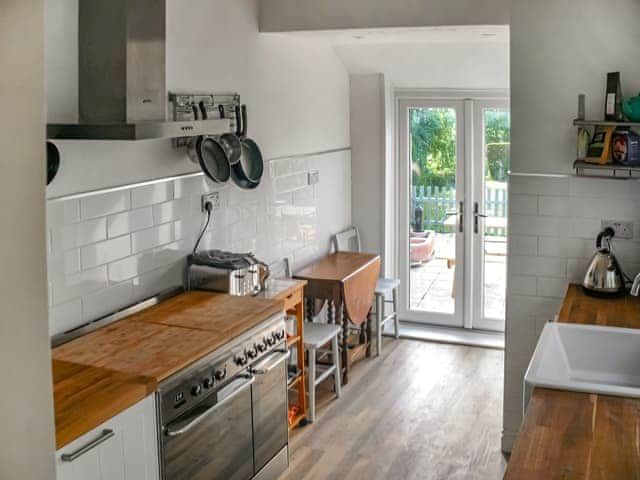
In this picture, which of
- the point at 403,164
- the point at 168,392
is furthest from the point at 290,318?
the point at 403,164

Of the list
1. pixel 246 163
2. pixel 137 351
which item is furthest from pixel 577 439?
pixel 246 163

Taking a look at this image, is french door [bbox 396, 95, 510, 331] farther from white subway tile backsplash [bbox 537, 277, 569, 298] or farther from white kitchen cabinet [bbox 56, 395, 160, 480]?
white kitchen cabinet [bbox 56, 395, 160, 480]

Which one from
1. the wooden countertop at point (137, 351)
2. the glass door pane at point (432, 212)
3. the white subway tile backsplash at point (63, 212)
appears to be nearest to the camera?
the wooden countertop at point (137, 351)

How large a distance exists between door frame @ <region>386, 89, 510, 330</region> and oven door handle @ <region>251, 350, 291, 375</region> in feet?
8.81

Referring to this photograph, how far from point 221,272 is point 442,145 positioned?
2.85 metres

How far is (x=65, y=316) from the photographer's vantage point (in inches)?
130

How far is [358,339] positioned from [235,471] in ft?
8.60

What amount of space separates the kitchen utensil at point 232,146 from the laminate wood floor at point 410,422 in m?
1.55

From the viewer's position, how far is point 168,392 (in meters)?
2.97

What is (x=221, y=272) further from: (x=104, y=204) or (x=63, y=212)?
(x=63, y=212)

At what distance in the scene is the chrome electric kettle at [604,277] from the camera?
12.8 ft

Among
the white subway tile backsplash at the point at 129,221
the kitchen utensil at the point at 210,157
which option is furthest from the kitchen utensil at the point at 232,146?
the white subway tile backsplash at the point at 129,221

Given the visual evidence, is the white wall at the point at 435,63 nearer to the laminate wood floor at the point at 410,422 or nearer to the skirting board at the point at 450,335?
the skirting board at the point at 450,335

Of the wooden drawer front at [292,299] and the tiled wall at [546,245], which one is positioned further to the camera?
the wooden drawer front at [292,299]
